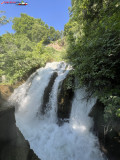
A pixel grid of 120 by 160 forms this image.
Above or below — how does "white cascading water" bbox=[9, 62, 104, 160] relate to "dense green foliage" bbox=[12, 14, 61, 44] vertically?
below

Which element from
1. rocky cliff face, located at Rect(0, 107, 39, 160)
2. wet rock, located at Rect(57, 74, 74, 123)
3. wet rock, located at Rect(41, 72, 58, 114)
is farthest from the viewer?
wet rock, located at Rect(41, 72, 58, 114)

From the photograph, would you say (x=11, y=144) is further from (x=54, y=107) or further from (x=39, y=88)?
(x=39, y=88)

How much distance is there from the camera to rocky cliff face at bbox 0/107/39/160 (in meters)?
1.99

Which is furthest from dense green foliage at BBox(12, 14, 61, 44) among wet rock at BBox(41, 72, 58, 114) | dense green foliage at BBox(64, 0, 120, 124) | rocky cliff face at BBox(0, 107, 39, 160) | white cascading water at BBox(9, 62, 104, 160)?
rocky cliff face at BBox(0, 107, 39, 160)

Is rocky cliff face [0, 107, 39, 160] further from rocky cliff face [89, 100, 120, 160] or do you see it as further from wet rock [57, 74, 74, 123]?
wet rock [57, 74, 74, 123]

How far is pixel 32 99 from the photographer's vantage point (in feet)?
21.9

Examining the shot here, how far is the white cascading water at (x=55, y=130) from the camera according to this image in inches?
144

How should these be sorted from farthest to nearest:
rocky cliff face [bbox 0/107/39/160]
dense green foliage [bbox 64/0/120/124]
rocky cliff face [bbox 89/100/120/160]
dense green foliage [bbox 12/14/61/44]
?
dense green foliage [bbox 12/14/61/44] < rocky cliff face [bbox 89/100/120/160] < dense green foliage [bbox 64/0/120/124] < rocky cliff face [bbox 0/107/39/160]

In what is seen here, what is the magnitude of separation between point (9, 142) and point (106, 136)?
3.68 m

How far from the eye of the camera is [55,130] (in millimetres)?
4742

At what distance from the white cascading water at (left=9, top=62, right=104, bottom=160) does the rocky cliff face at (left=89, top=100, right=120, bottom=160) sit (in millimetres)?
284

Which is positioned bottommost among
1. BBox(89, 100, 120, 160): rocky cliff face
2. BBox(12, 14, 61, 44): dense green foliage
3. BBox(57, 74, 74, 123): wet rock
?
BBox(89, 100, 120, 160): rocky cliff face

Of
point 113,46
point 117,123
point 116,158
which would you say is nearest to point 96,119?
point 117,123

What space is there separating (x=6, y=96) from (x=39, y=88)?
9.61ft
